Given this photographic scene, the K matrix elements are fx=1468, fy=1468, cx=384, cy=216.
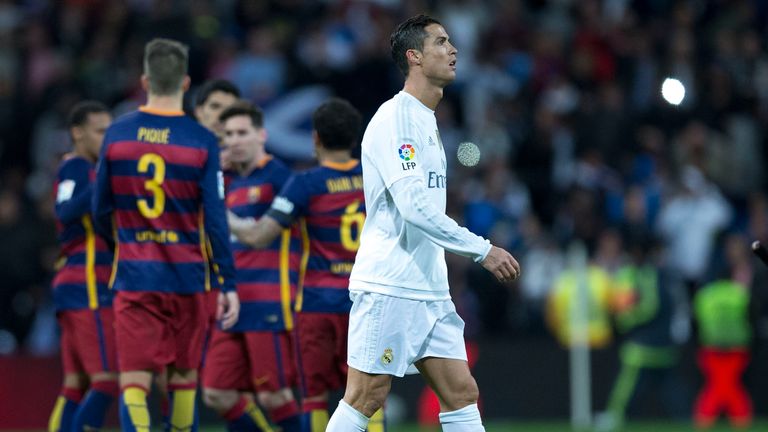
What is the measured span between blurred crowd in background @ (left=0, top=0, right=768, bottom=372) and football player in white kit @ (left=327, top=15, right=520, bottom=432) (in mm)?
8938

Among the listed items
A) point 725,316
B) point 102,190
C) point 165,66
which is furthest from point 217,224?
point 725,316

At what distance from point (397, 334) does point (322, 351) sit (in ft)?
6.11

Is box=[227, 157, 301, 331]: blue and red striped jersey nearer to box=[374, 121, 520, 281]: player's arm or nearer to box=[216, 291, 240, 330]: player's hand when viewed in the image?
box=[216, 291, 240, 330]: player's hand

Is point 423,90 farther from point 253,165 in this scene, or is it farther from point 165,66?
point 253,165

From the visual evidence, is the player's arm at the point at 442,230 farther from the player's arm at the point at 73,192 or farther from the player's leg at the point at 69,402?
the player's leg at the point at 69,402

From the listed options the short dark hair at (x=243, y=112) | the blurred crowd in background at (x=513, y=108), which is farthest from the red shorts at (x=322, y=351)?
the blurred crowd in background at (x=513, y=108)

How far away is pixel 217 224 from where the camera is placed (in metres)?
8.54

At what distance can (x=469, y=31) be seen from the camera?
19500 mm

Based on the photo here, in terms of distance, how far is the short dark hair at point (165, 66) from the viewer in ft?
27.6

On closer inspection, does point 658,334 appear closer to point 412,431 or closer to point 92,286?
point 412,431

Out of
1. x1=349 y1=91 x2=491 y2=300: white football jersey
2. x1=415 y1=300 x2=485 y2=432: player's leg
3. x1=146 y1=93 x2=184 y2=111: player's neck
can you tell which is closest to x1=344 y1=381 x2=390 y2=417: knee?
x1=415 y1=300 x2=485 y2=432: player's leg

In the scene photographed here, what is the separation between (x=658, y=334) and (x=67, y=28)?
28.5 feet

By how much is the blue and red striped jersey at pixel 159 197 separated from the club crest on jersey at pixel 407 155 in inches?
64.5

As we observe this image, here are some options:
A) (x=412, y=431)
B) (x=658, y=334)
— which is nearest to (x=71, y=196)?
(x=412, y=431)
